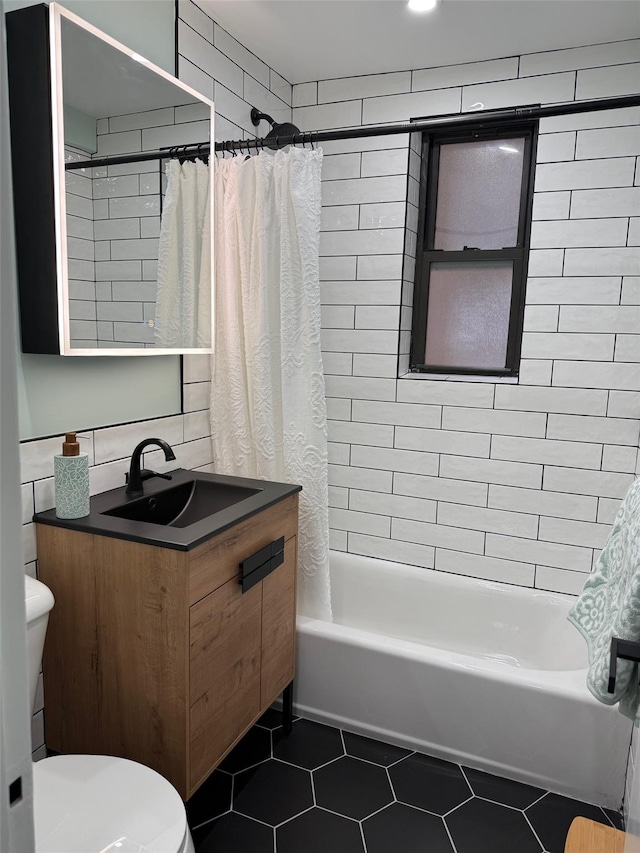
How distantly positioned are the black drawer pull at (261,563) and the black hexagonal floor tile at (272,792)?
2.28 ft

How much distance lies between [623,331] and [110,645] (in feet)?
7.27

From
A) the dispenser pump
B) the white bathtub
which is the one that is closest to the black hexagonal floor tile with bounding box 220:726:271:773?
the white bathtub

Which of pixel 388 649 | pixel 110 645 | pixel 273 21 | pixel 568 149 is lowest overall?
pixel 388 649

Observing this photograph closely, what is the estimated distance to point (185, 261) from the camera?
2.17 m

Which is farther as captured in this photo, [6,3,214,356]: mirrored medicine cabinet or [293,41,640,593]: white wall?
[293,41,640,593]: white wall

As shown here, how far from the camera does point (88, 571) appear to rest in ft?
5.46

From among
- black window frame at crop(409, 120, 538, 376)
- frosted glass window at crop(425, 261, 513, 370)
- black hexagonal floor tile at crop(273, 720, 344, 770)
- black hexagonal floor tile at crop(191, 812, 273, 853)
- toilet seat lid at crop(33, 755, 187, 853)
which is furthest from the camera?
frosted glass window at crop(425, 261, 513, 370)

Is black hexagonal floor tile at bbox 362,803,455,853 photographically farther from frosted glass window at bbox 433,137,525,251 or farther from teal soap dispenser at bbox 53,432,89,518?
frosted glass window at bbox 433,137,525,251

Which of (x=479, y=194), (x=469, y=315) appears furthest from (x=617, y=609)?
(x=479, y=194)

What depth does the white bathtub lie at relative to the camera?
193cm

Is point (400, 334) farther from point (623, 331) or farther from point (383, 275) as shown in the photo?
point (623, 331)

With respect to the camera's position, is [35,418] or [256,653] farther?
[256,653]

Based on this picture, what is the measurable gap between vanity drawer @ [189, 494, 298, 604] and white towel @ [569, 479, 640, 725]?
907mm

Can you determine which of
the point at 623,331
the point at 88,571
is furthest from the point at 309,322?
the point at 623,331
